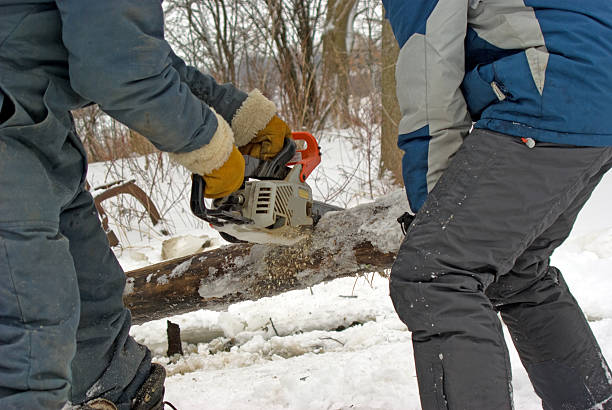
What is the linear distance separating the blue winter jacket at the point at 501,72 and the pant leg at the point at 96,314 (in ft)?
3.76

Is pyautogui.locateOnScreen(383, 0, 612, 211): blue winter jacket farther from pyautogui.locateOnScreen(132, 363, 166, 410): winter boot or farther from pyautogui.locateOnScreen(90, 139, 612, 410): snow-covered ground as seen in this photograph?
pyautogui.locateOnScreen(132, 363, 166, 410): winter boot

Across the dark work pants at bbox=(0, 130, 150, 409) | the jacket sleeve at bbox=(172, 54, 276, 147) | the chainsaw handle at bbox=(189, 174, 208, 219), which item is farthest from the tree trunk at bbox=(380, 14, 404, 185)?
the dark work pants at bbox=(0, 130, 150, 409)

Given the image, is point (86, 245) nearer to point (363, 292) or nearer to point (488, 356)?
point (488, 356)

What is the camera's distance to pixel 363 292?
3.56 metres

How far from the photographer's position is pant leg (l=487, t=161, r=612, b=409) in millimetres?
1604

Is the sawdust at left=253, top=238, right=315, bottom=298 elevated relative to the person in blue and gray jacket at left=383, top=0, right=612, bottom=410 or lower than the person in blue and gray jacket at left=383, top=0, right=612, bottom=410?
lower

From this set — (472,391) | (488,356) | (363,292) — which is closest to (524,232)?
(488,356)

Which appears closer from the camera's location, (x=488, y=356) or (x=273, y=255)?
(x=488, y=356)

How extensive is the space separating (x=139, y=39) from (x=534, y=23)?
1083mm

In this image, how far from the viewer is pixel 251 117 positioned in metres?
2.03

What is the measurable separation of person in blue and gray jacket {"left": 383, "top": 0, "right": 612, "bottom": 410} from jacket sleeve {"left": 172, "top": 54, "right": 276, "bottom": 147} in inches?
29.4

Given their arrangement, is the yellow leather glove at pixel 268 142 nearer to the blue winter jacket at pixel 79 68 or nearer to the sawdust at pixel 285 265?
the sawdust at pixel 285 265

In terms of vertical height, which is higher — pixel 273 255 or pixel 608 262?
A: pixel 273 255

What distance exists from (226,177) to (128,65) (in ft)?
1.85
